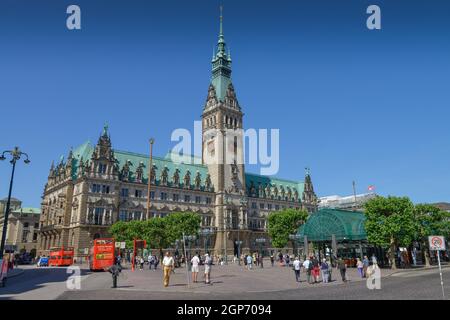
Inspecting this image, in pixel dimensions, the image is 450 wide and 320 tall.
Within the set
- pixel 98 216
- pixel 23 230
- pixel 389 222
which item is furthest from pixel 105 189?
pixel 23 230

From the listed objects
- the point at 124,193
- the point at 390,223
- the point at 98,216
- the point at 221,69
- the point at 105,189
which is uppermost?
the point at 221,69

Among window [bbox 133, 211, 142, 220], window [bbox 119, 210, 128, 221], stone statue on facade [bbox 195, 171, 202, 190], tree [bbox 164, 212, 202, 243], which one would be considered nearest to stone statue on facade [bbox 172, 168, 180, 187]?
stone statue on facade [bbox 195, 171, 202, 190]

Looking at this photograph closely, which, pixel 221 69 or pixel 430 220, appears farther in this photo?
pixel 221 69

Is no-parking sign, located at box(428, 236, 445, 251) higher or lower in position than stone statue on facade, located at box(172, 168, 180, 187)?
lower

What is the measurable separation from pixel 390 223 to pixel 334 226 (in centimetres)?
845

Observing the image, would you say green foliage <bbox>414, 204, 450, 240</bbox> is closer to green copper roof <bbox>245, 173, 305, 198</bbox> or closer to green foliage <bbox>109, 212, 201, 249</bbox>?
green foliage <bbox>109, 212, 201, 249</bbox>

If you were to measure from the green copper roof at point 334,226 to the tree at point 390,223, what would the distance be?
8.49 feet

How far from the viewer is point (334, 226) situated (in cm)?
5638

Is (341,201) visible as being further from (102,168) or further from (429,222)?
(102,168)

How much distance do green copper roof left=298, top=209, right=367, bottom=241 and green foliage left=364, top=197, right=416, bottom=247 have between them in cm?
254

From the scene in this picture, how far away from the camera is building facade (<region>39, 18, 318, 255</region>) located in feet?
274

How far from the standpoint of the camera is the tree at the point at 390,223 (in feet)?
169

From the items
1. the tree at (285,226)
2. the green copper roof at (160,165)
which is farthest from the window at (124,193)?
the tree at (285,226)

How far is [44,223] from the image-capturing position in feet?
310
